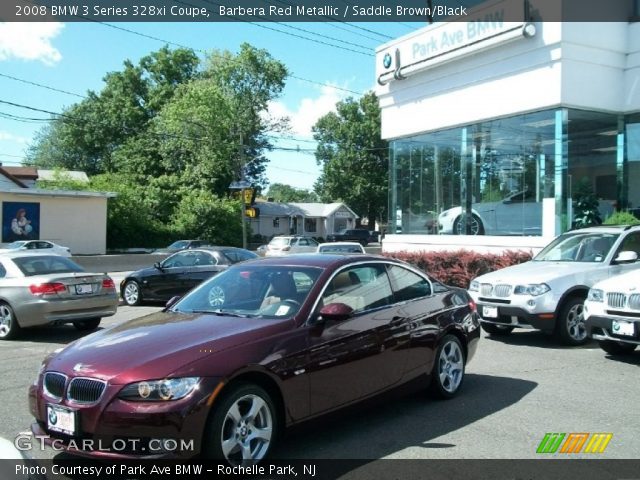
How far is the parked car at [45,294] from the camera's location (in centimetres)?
995

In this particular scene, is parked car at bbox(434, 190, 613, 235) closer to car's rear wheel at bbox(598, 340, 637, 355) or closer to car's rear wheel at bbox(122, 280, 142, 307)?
car's rear wheel at bbox(598, 340, 637, 355)

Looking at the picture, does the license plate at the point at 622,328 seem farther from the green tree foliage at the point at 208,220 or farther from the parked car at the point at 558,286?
the green tree foliage at the point at 208,220

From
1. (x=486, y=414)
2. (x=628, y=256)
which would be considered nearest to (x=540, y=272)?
(x=628, y=256)

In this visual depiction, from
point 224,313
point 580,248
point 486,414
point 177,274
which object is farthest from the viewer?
point 177,274

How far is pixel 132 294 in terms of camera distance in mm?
15742

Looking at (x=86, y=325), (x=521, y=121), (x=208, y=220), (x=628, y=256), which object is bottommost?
(x=86, y=325)

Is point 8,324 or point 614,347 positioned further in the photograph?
point 8,324

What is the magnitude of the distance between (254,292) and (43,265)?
22.1 feet

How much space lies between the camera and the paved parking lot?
193 inches

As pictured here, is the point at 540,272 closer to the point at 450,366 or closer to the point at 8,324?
the point at 450,366

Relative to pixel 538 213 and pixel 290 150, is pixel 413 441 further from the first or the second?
pixel 290 150

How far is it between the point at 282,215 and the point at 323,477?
6439 centimetres

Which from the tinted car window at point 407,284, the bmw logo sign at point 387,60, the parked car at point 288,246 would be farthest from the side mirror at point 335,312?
the parked car at point 288,246

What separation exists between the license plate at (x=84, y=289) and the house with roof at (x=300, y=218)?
55.3m
